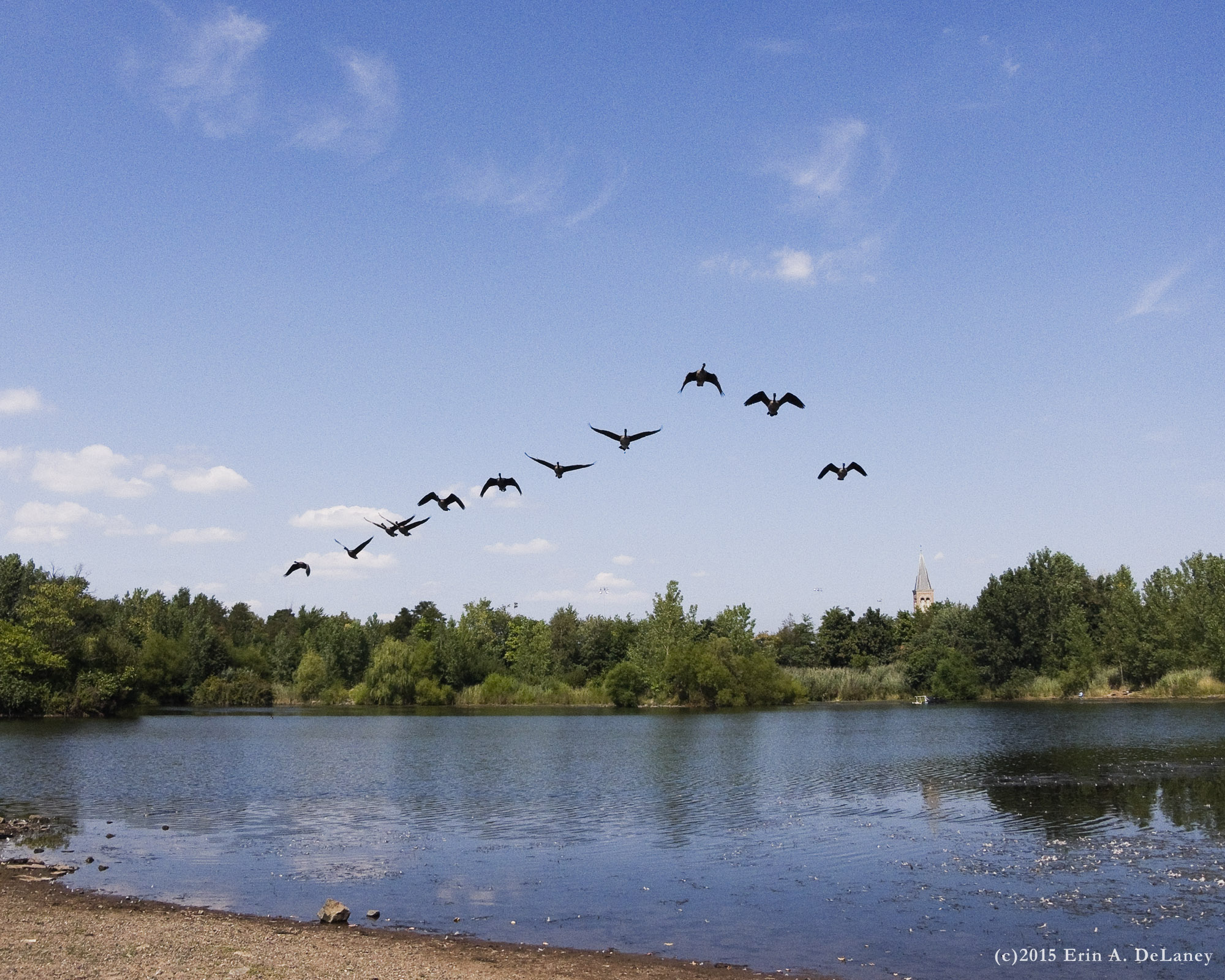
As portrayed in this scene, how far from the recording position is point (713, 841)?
26.3m

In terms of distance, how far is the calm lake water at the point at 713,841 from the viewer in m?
17.4

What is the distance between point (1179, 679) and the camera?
328 feet

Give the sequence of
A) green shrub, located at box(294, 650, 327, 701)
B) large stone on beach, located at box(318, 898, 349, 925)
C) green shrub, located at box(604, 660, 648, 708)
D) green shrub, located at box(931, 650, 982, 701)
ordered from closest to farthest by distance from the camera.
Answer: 1. large stone on beach, located at box(318, 898, 349, 925)
2. green shrub, located at box(604, 660, 648, 708)
3. green shrub, located at box(931, 650, 982, 701)
4. green shrub, located at box(294, 650, 327, 701)

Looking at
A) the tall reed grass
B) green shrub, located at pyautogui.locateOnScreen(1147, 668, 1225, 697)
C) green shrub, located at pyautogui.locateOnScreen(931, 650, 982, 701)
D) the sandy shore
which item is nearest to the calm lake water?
the sandy shore

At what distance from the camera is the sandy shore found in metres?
14.0

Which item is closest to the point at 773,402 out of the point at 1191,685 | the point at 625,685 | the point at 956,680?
the point at 625,685

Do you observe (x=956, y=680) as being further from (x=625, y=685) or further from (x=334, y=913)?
(x=334, y=913)

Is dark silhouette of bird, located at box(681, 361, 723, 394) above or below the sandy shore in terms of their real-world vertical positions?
above

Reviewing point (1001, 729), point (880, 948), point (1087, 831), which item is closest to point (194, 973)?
point (880, 948)

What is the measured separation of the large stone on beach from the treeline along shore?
264 feet

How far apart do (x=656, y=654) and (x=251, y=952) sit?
98796 millimetres

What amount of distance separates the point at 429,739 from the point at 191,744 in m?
14.5

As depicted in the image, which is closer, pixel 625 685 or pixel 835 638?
pixel 625 685

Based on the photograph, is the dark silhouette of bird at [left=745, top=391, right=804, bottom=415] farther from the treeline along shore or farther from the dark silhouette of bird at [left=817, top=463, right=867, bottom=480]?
the treeline along shore
